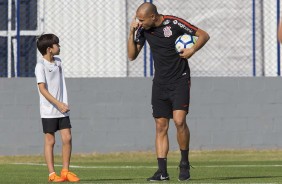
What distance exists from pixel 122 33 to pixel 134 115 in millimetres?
2151

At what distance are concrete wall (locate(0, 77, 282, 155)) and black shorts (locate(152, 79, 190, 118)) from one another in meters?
6.88

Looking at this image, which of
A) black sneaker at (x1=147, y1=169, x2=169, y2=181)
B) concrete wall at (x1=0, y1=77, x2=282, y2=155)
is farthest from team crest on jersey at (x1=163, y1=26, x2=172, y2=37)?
concrete wall at (x1=0, y1=77, x2=282, y2=155)

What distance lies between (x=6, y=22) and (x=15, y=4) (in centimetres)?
59

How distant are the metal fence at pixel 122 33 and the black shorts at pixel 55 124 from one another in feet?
25.9

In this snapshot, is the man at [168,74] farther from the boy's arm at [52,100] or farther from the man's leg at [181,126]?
the boy's arm at [52,100]

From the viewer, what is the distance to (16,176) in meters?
12.5

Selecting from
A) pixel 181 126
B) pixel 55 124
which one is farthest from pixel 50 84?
pixel 181 126

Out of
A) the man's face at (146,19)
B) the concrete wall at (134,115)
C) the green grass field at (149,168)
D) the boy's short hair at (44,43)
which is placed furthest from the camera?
the concrete wall at (134,115)

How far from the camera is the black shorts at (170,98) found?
11.0m

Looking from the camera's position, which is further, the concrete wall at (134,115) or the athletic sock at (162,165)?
the concrete wall at (134,115)

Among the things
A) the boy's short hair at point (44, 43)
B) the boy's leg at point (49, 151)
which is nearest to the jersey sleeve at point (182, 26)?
the boy's short hair at point (44, 43)

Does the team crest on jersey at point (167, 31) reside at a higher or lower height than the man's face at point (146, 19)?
lower

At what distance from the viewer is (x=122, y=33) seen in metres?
19.7

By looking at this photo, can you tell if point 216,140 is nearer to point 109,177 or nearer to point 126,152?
point 126,152
